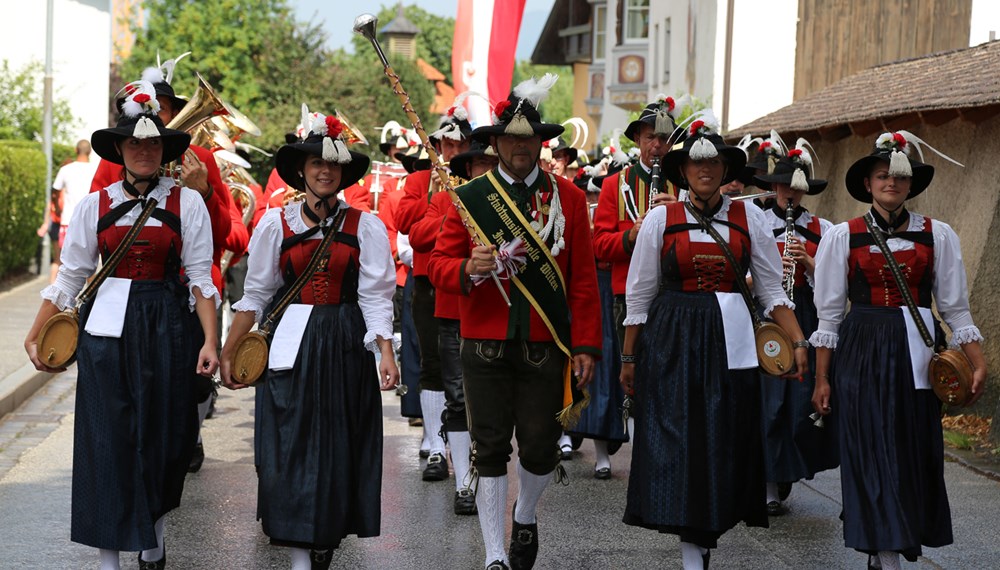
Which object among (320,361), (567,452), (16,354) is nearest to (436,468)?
(567,452)

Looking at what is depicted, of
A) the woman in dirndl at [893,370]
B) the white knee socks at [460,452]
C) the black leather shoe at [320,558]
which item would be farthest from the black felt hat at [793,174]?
the black leather shoe at [320,558]

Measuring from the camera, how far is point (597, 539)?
783 cm

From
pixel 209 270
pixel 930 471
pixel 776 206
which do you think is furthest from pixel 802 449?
pixel 209 270

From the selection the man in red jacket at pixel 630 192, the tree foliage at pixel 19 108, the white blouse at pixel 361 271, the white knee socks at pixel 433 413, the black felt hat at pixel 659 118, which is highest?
the tree foliage at pixel 19 108

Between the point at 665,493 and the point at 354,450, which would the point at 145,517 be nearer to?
the point at 354,450

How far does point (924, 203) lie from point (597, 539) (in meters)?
7.55

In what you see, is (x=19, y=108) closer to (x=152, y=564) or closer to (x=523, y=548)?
(x=152, y=564)

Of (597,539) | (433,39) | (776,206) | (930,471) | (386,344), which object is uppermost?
(433,39)

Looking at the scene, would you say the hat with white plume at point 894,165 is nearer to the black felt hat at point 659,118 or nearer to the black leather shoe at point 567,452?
the black felt hat at point 659,118

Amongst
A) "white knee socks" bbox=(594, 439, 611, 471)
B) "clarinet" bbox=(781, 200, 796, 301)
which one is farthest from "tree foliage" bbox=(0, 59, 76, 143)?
"clarinet" bbox=(781, 200, 796, 301)

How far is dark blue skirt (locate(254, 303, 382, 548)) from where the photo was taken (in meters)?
6.32

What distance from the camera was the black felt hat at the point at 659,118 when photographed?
8.17 metres

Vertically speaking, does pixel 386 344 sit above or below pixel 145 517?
above

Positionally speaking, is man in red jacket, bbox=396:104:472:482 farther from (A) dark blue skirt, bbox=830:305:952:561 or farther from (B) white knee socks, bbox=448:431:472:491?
(A) dark blue skirt, bbox=830:305:952:561
